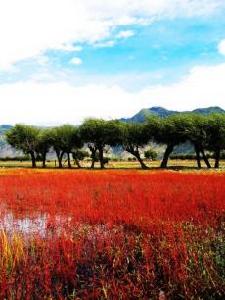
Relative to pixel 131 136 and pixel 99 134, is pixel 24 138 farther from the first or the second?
pixel 131 136

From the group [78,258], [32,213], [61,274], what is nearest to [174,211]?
[32,213]

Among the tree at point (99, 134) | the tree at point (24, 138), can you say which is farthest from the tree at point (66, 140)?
the tree at point (24, 138)

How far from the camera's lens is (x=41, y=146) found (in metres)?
113

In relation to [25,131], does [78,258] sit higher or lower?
lower

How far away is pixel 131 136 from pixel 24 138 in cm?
3462

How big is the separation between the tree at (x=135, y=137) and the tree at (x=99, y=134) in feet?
4.69

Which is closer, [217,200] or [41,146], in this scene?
[217,200]

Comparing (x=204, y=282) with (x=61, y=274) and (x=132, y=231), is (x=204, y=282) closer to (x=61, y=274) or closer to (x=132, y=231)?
(x=61, y=274)

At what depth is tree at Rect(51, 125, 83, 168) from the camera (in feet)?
334

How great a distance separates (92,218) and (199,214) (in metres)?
3.90

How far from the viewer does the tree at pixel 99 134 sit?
92.5m

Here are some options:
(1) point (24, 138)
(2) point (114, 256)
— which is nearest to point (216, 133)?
(1) point (24, 138)

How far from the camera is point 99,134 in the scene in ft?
308

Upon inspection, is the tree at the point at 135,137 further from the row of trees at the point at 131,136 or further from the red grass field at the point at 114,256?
the red grass field at the point at 114,256
